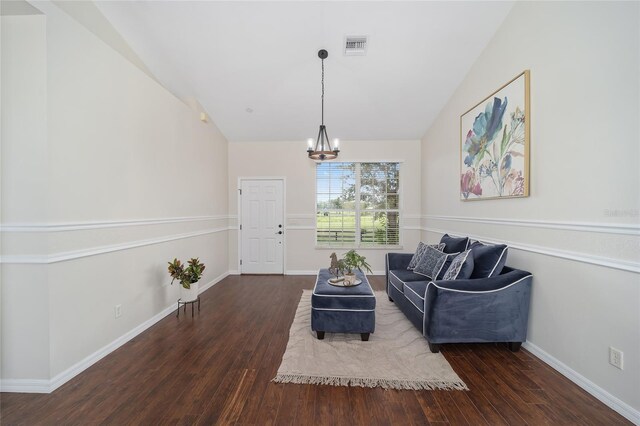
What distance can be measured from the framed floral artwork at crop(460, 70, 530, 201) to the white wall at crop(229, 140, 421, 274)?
5.72 ft

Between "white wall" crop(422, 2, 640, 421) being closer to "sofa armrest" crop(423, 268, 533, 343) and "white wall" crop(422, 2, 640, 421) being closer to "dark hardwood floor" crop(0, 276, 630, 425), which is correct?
"sofa armrest" crop(423, 268, 533, 343)

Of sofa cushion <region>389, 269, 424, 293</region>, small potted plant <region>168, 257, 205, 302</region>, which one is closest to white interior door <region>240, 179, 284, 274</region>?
small potted plant <region>168, 257, 205, 302</region>

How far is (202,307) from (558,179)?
13.9ft

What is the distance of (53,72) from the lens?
2.09 metres

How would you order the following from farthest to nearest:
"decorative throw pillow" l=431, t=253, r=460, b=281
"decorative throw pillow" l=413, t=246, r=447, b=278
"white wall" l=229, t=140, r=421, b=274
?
"white wall" l=229, t=140, r=421, b=274 < "decorative throw pillow" l=413, t=246, r=447, b=278 < "decorative throw pillow" l=431, t=253, r=460, b=281

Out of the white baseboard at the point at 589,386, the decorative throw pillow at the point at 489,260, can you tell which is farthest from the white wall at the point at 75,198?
the white baseboard at the point at 589,386

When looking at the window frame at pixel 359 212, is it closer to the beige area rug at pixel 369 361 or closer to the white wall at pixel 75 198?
the beige area rug at pixel 369 361

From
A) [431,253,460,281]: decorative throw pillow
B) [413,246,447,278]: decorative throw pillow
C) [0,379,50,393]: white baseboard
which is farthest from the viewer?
[413,246,447,278]: decorative throw pillow

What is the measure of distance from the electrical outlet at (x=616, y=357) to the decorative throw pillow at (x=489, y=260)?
0.92 metres

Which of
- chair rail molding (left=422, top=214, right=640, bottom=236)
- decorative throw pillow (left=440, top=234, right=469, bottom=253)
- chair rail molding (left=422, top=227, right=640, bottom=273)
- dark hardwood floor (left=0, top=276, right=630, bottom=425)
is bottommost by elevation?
dark hardwood floor (left=0, top=276, right=630, bottom=425)

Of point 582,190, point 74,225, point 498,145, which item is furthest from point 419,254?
point 74,225

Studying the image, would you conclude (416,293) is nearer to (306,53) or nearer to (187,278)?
(187,278)

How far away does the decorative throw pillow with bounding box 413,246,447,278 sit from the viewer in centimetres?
347

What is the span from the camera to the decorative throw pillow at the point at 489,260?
270cm
